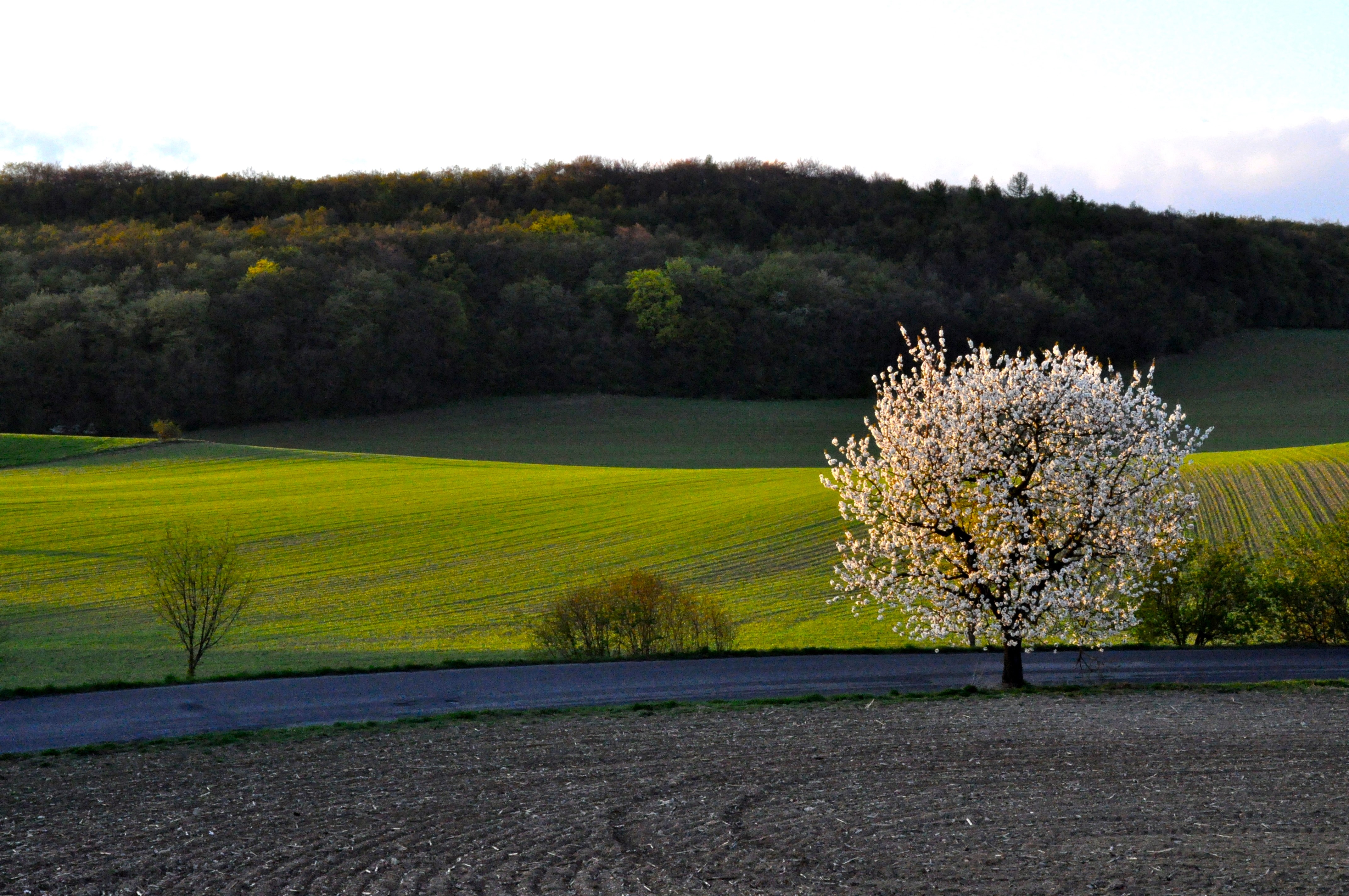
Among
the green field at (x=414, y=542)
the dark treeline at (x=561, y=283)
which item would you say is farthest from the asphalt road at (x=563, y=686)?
the dark treeline at (x=561, y=283)

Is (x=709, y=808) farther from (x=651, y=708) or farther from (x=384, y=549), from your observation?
(x=384, y=549)

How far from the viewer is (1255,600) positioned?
23.6 metres

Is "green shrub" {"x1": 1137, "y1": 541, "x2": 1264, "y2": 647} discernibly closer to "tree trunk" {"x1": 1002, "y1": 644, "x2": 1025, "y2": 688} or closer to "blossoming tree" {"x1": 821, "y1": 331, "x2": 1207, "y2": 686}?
"blossoming tree" {"x1": 821, "y1": 331, "x2": 1207, "y2": 686}

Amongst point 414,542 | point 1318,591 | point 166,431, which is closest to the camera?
point 1318,591

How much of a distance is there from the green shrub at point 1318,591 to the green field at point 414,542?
26.5 feet

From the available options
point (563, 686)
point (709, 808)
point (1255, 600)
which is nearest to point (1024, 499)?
point (563, 686)

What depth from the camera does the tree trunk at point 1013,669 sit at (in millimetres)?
17938

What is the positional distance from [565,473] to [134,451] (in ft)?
69.4

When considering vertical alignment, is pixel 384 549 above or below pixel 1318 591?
below

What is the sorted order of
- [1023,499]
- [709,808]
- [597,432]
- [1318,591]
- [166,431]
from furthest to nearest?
[597,432] < [166,431] < [1318,591] < [1023,499] < [709,808]

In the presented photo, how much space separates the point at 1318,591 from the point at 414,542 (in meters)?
24.3

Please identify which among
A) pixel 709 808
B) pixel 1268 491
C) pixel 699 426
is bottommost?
pixel 709 808

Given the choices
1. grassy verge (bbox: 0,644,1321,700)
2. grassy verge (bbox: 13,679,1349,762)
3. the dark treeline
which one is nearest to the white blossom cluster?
grassy verge (bbox: 13,679,1349,762)

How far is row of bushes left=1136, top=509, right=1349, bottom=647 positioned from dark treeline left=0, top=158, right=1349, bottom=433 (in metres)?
54.3
